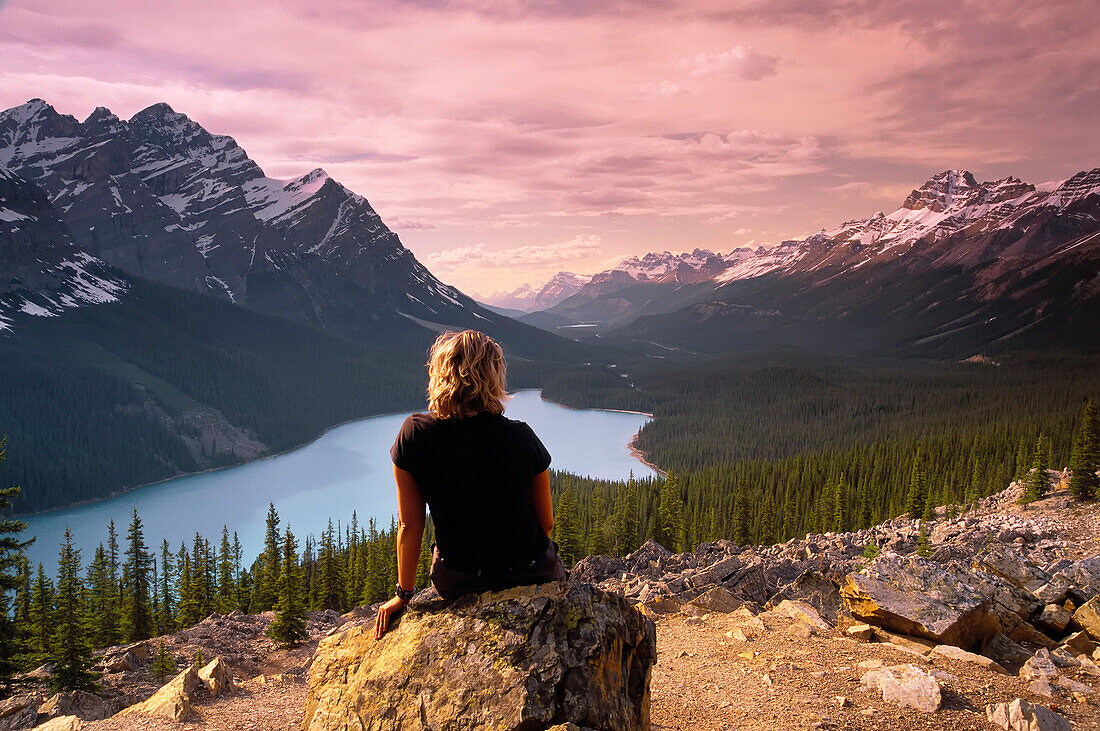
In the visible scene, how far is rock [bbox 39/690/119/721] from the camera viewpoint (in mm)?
13844

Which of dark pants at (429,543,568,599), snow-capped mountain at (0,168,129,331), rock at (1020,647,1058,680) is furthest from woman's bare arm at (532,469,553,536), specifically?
snow-capped mountain at (0,168,129,331)

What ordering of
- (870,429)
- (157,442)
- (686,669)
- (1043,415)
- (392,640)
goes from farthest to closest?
(157,442) → (870,429) → (1043,415) → (686,669) → (392,640)

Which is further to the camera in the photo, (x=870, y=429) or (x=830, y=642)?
(x=870, y=429)

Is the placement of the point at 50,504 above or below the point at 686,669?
below

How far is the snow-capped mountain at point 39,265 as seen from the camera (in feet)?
515

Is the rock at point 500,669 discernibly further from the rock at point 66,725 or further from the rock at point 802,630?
the rock at point 802,630

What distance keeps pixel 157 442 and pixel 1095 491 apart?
137 metres

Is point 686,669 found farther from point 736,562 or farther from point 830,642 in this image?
point 736,562

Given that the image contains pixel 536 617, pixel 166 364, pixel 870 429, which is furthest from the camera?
pixel 166 364

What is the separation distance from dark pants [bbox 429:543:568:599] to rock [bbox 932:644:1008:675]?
7.45 meters

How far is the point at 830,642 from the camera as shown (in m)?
11.1

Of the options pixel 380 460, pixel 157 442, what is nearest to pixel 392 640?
pixel 380 460

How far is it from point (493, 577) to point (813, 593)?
1474 cm

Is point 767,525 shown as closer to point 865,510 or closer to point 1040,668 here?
point 865,510
